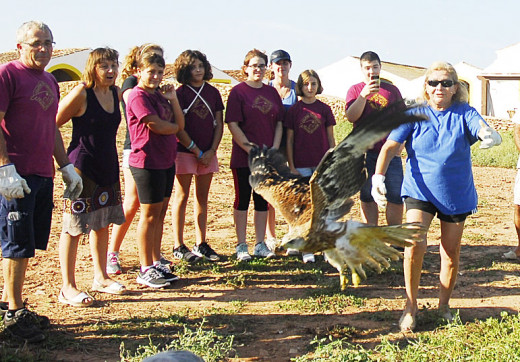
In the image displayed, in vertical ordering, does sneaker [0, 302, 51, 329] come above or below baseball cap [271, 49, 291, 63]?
below

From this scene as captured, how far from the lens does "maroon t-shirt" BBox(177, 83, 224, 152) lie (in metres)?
6.79

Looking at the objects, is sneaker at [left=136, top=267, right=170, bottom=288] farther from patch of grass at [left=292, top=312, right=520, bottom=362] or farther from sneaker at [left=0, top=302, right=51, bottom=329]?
patch of grass at [left=292, top=312, right=520, bottom=362]

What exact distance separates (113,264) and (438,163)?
3.37m

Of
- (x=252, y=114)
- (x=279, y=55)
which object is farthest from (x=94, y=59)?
(x=279, y=55)

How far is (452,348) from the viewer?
13.9ft

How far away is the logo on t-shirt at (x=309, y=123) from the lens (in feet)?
22.8

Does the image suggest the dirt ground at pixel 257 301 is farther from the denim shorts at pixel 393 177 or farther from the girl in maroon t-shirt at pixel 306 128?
the girl in maroon t-shirt at pixel 306 128

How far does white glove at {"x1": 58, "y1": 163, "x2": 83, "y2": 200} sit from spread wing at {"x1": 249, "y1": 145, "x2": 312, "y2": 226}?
144 cm

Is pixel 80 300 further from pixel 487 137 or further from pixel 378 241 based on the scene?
pixel 487 137

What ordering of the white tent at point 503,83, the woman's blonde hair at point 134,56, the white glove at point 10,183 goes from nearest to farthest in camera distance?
1. the white glove at point 10,183
2. the woman's blonde hair at point 134,56
3. the white tent at point 503,83

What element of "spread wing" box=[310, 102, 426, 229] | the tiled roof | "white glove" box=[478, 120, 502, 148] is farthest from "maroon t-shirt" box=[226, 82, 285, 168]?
the tiled roof

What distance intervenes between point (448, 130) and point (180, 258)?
3298 millimetres

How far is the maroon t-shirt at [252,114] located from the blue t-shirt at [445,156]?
2186 millimetres

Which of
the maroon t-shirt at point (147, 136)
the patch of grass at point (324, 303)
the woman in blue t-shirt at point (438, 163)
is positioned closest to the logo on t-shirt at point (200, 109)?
the maroon t-shirt at point (147, 136)
